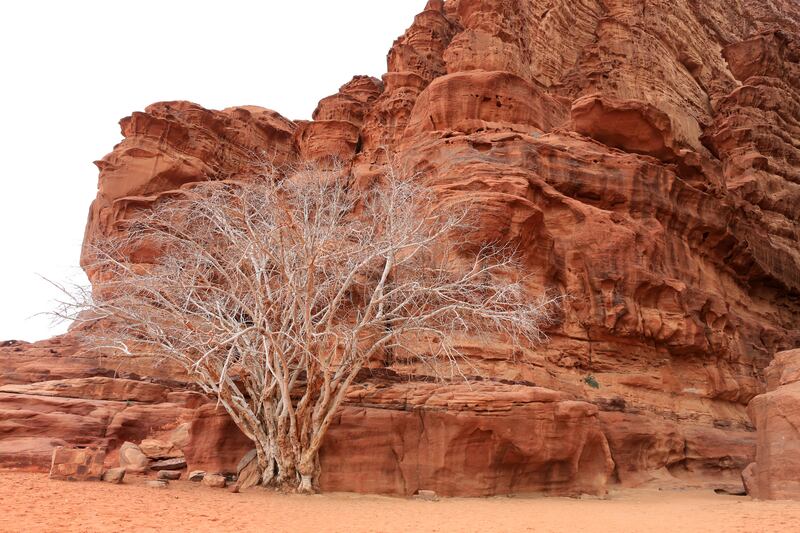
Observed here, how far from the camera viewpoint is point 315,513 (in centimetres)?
973

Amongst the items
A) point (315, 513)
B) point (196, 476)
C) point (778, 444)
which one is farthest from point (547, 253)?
point (315, 513)

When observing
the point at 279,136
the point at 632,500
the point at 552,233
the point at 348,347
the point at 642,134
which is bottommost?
the point at 632,500

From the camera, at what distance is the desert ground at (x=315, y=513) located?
7.93 meters

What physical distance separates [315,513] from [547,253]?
13.8 metres

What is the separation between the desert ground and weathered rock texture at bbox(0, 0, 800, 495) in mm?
1989

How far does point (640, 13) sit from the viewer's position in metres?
43.3

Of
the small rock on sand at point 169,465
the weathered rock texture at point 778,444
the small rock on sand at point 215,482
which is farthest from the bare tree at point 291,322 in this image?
the weathered rock texture at point 778,444

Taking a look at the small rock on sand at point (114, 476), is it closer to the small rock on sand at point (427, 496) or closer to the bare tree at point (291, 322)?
the bare tree at point (291, 322)

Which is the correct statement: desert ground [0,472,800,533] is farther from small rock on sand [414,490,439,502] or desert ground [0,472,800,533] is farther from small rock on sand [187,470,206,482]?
small rock on sand [187,470,206,482]

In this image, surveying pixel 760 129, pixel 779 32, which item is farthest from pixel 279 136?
pixel 779 32

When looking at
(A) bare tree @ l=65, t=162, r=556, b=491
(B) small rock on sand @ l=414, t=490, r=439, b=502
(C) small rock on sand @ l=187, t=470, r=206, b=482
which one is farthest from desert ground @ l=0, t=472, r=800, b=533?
(A) bare tree @ l=65, t=162, r=556, b=491

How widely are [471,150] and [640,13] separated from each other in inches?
1161

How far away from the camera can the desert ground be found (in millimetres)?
7934

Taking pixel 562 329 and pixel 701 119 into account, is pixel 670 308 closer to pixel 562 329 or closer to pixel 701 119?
pixel 562 329
